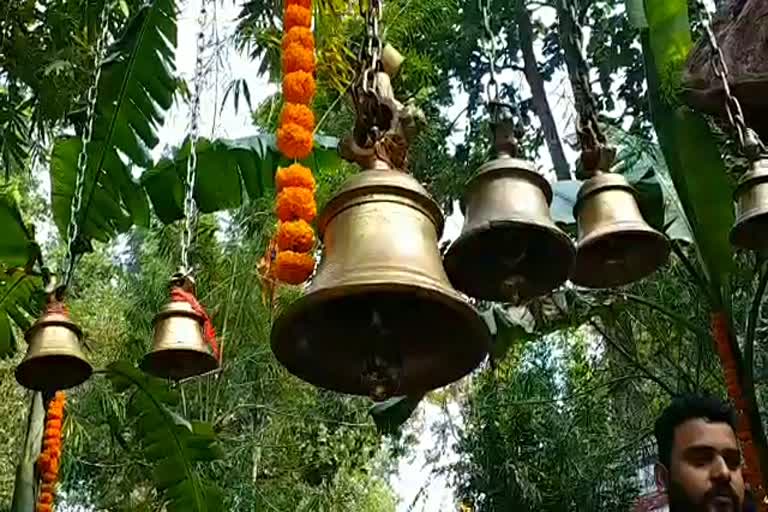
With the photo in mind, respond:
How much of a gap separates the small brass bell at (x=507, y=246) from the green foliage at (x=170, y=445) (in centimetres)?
167

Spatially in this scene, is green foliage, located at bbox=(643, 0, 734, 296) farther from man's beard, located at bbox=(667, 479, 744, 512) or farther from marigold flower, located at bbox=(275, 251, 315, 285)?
marigold flower, located at bbox=(275, 251, 315, 285)

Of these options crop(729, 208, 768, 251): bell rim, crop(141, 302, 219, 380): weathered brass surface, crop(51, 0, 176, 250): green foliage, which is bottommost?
crop(729, 208, 768, 251): bell rim

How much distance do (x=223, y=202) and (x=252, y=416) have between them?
249 cm

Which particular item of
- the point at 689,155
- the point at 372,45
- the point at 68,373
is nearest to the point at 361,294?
the point at 372,45

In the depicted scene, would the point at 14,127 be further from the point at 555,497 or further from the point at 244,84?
the point at 555,497

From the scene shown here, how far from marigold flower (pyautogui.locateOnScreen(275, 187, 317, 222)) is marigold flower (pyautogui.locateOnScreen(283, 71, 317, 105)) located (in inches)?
10.9

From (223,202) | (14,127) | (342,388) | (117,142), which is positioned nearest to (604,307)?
(223,202)

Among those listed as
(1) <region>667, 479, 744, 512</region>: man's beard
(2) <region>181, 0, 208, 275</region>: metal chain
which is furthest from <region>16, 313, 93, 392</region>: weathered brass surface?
(1) <region>667, 479, 744, 512</region>: man's beard

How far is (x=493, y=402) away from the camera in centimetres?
506

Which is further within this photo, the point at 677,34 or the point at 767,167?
the point at 677,34

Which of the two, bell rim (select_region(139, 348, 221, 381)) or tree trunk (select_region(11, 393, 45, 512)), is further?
tree trunk (select_region(11, 393, 45, 512))

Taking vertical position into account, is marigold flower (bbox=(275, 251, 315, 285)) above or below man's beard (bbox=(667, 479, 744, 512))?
above

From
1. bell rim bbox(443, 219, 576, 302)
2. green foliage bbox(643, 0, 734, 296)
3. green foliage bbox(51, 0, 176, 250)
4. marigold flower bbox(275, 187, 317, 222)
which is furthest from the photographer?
green foliage bbox(51, 0, 176, 250)

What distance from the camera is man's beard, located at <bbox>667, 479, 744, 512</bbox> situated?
222cm
